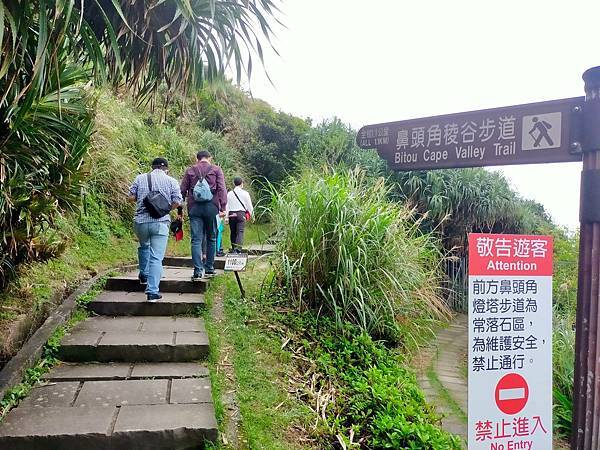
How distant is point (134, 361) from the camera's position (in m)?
3.68

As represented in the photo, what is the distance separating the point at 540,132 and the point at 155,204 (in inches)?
142

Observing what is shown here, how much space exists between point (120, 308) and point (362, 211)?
2.75m

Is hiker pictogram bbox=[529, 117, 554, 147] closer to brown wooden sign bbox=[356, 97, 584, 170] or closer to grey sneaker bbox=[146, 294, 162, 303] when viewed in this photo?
brown wooden sign bbox=[356, 97, 584, 170]

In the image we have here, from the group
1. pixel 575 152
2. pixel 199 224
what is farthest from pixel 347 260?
pixel 575 152

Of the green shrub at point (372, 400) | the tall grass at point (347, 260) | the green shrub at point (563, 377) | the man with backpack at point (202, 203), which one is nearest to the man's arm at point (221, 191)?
the man with backpack at point (202, 203)

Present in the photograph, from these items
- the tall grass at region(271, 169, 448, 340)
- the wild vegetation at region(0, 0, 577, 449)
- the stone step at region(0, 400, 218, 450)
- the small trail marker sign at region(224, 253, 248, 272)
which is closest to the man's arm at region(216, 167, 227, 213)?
the wild vegetation at region(0, 0, 577, 449)

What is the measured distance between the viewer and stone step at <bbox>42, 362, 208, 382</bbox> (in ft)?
10.9

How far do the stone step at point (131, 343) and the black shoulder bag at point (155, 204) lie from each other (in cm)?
115

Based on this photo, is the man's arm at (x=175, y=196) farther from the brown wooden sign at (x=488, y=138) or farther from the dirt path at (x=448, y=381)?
the dirt path at (x=448, y=381)

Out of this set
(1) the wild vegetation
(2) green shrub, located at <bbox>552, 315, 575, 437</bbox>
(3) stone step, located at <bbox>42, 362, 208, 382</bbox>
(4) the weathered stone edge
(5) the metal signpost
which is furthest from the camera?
(2) green shrub, located at <bbox>552, 315, 575, 437</bbox>

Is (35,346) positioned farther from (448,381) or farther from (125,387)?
(448,381)

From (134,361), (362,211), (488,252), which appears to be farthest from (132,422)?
(362,211)

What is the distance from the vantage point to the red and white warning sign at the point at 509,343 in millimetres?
1844

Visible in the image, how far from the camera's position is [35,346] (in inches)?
137
